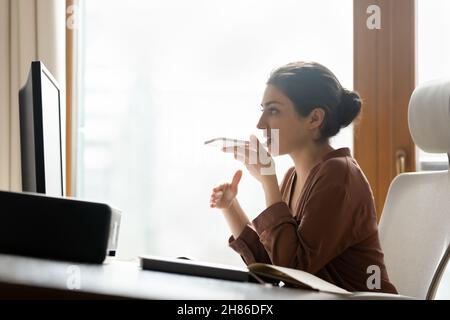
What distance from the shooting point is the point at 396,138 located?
7.82ft

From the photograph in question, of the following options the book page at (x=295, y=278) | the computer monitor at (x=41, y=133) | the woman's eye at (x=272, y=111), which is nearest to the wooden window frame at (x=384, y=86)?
the woman's eye at (x=272, y=111)

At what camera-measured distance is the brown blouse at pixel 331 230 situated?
1.30 meters

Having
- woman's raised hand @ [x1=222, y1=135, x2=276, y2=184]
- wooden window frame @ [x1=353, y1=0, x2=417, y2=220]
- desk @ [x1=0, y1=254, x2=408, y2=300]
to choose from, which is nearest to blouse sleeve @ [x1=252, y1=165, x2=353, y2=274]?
woman's raised hand @ [x1=222, y1=135, x2=276, y2=184]

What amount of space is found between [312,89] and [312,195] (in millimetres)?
286

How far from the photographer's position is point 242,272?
0.77m

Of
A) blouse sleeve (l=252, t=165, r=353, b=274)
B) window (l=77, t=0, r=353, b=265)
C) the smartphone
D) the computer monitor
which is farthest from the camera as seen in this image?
window (l=77, t=0, r=353, b=265)

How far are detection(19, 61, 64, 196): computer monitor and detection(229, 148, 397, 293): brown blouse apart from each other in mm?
449

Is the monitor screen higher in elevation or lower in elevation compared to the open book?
higher

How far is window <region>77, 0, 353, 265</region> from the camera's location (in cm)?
249

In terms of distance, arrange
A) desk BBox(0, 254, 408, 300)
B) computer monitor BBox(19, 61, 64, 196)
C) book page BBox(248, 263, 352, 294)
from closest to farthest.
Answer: desk BBox(0, 254, 408, 300), book page BBox(248, 263, 352, 294), computer monitor BBox(19, 61, 64, 196)

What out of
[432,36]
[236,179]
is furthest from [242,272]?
[432,36]

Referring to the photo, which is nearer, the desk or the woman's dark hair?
the desk

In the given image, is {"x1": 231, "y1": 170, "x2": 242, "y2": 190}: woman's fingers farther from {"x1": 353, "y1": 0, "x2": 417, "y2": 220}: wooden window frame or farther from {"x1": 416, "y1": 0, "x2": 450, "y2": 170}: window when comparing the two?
{"x1": 416, "y1": 0, "x2": 450, "y2": 170}: window
